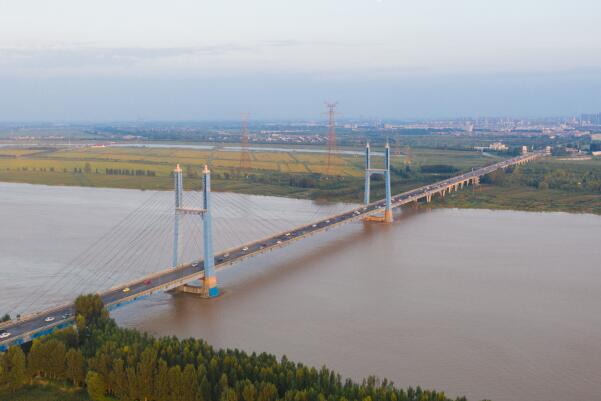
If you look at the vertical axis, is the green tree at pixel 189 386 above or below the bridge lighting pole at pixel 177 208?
below

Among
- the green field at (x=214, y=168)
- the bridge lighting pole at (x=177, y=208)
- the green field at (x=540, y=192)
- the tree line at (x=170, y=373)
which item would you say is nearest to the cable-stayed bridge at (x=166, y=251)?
the bridge lighting pole at (x=177, y=208)

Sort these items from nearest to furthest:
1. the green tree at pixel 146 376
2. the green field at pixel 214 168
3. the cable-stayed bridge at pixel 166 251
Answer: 1. the green tree at pixel 146 376
2. the cable-stayed bridge at pixel 166 251
3. the green field at pixel 214 168

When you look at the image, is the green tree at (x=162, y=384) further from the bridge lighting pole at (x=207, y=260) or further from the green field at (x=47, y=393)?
the bridge lighting pole at (x=207, y=260)

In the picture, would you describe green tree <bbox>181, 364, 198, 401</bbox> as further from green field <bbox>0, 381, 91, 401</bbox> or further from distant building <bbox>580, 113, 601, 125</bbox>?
distant building <bbox>580, 113, 601, 125</bbox>

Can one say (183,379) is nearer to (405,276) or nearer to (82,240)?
(405,276)

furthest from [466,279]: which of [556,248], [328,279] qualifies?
[556,248]

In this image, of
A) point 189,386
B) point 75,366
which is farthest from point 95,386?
point 189,386

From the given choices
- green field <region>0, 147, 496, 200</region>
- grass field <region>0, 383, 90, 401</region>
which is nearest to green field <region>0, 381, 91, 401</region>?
grass field <region>0, 383, 90, 401</region>
